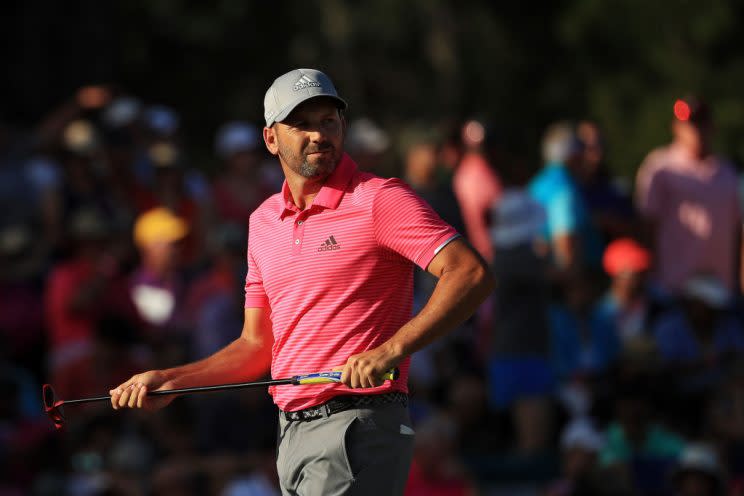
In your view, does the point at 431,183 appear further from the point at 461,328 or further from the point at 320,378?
the point at 320,378

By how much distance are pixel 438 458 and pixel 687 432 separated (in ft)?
5.84

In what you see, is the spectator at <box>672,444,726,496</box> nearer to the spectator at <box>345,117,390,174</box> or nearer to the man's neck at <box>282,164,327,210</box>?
the spectator at <box>345,117,390,174</box>

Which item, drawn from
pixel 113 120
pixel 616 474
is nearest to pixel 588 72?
pixel 113 120

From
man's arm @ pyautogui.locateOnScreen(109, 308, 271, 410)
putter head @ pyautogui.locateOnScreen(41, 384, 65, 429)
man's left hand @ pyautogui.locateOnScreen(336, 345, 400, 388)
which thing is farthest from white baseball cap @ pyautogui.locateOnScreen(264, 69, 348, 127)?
putter head @ pyautogui.locateOnScreen(41, 384, 65, 429)

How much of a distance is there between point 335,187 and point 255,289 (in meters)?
0.61

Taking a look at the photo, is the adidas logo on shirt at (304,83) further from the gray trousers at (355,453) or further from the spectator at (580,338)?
the spectator at (580,338)

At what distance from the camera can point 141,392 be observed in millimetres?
5578

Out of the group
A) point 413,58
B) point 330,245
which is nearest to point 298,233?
point 330,245

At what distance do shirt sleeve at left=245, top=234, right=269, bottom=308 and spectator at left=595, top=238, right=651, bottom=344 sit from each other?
506 cm

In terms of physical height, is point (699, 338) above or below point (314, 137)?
below

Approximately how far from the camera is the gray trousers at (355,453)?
5355 millimetres

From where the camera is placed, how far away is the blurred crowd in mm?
9484

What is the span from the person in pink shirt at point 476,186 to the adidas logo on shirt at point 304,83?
5.39 metres

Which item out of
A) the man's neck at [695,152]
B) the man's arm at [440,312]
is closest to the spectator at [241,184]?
the man's neck at [695,152]
